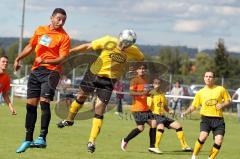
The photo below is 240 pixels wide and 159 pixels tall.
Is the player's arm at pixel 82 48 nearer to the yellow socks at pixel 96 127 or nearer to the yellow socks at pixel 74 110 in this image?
the yellow socks at pixel 96 127

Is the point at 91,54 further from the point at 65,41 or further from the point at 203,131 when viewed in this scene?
the point at 203,131

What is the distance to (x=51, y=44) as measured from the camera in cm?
1268

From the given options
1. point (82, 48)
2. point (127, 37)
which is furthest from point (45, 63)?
point (127, 37)

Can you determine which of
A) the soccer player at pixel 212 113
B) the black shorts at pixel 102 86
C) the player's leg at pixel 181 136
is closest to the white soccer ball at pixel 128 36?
the black shorts at pixel 102 86

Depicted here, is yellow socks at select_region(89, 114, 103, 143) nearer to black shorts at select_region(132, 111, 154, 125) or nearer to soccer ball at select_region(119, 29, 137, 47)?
soccer ball at select_region(119, 29, 137, 47)

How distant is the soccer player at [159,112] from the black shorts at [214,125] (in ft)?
8.34

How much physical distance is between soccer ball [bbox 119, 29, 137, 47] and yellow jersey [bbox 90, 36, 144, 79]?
143 mm

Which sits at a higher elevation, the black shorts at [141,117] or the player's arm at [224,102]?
the player's arm at [224,102]

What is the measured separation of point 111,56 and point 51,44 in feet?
4.09

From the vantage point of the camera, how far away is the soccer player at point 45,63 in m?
12.6

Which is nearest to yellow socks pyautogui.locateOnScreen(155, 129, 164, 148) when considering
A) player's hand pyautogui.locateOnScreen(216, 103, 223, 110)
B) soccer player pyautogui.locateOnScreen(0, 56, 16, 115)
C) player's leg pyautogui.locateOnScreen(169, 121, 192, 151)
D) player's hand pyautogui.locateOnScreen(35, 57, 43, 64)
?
player's leg pyautogui.locateOnScreen(169, 121, 192, 151)

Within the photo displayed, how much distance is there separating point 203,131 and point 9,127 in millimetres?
8526

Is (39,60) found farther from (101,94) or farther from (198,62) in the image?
(198,62)

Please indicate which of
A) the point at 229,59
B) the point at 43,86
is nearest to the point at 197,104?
the point at 43,86
